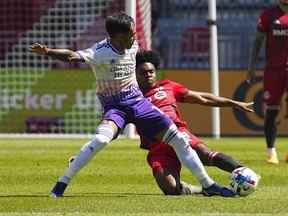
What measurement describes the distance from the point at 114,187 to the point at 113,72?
1476 mm

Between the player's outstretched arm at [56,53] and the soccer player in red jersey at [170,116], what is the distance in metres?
1.04

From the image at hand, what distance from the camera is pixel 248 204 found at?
902 centimetres

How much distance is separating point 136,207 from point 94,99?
13450mm

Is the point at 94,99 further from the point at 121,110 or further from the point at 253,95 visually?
the point at 121,110

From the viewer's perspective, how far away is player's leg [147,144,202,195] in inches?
401

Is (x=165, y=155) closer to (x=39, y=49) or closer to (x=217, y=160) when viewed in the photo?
(x=217, y=160)

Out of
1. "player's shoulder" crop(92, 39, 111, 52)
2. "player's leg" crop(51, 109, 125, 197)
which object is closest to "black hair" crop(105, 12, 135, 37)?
"player's shoulder" crop(92, 39, 111, 52)

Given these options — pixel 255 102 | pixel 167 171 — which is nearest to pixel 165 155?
pixel 167 171

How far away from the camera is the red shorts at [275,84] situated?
14086mm

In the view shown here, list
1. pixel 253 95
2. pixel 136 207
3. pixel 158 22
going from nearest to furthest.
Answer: pixel 136 207
pixel 253 95
pixel 158 22

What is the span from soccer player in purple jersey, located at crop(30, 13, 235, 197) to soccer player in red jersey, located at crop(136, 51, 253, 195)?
1.25 ft

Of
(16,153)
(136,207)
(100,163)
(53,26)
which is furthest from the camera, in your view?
(53,26)

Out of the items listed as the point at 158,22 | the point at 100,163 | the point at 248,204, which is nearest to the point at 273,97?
the point at 100,163

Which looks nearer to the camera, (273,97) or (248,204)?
(248,204)
